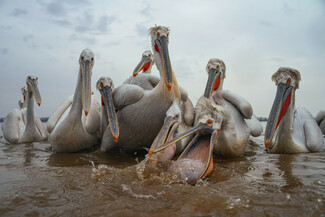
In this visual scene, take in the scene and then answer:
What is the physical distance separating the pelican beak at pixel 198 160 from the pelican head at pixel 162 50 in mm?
767

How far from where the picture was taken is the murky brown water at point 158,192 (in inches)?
59.1

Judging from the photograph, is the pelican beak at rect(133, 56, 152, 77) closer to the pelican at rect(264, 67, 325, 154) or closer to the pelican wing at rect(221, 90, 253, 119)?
the pelican wing at rect(221, 90, 253, 119)

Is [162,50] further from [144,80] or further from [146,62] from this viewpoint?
[146,62]

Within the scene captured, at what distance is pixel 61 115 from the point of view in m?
4.37

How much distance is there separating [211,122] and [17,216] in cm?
177

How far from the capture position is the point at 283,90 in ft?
11.1

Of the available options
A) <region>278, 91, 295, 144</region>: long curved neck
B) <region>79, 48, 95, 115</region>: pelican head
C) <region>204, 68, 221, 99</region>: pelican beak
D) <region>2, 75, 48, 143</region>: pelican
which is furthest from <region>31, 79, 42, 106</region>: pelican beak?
<region>278, 91, 295, 144</region>: long curved neck

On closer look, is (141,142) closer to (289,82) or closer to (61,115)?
(61,115)

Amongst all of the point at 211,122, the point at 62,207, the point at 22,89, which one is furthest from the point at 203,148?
the point at 22,89

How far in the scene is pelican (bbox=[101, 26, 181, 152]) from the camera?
3.16 meters

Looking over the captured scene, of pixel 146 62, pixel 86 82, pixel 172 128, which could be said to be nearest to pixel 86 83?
pixel 86 82

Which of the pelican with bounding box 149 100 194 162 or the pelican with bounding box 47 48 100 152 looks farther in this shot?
the pelican with bounding box 47 48 100 152

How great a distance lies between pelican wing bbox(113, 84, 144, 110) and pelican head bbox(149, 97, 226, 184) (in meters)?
0.81

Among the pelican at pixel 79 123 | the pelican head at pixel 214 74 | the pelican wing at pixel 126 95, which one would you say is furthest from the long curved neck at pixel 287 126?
the pelican at pixel 79 123
